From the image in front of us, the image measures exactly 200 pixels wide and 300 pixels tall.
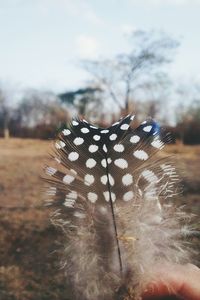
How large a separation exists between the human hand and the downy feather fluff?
0.04 meters

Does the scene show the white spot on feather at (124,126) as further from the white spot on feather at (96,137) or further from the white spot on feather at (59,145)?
the white spot on feather at (59,145)

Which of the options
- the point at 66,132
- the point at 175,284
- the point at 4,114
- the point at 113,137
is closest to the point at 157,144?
the point at 113,137

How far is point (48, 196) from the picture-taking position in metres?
2.19

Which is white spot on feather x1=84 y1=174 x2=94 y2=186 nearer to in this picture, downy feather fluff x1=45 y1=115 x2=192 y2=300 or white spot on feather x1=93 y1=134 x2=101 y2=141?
downy feather fluff x1=45 y1=115 x2=192 y2=300

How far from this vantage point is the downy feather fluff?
2.10m

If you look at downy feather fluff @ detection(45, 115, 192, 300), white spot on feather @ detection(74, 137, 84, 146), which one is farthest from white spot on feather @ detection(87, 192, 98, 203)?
white spot on feather @ detection(74, 137, 84, 146)

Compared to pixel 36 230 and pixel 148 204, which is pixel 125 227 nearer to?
pixel 148 204

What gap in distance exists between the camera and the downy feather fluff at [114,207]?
2.10m

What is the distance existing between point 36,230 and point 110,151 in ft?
22.1

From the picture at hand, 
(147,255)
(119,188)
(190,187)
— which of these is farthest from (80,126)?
(190,187)

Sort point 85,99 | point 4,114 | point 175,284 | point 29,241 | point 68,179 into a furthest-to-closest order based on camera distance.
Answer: point 4,114 < point 85,99 < point 29,241 < point 68,179 < point 175,284

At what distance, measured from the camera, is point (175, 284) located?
6.75 ft

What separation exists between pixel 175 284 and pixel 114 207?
0.40 m

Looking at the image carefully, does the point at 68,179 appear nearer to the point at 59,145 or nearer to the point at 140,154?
the point at 59,145
